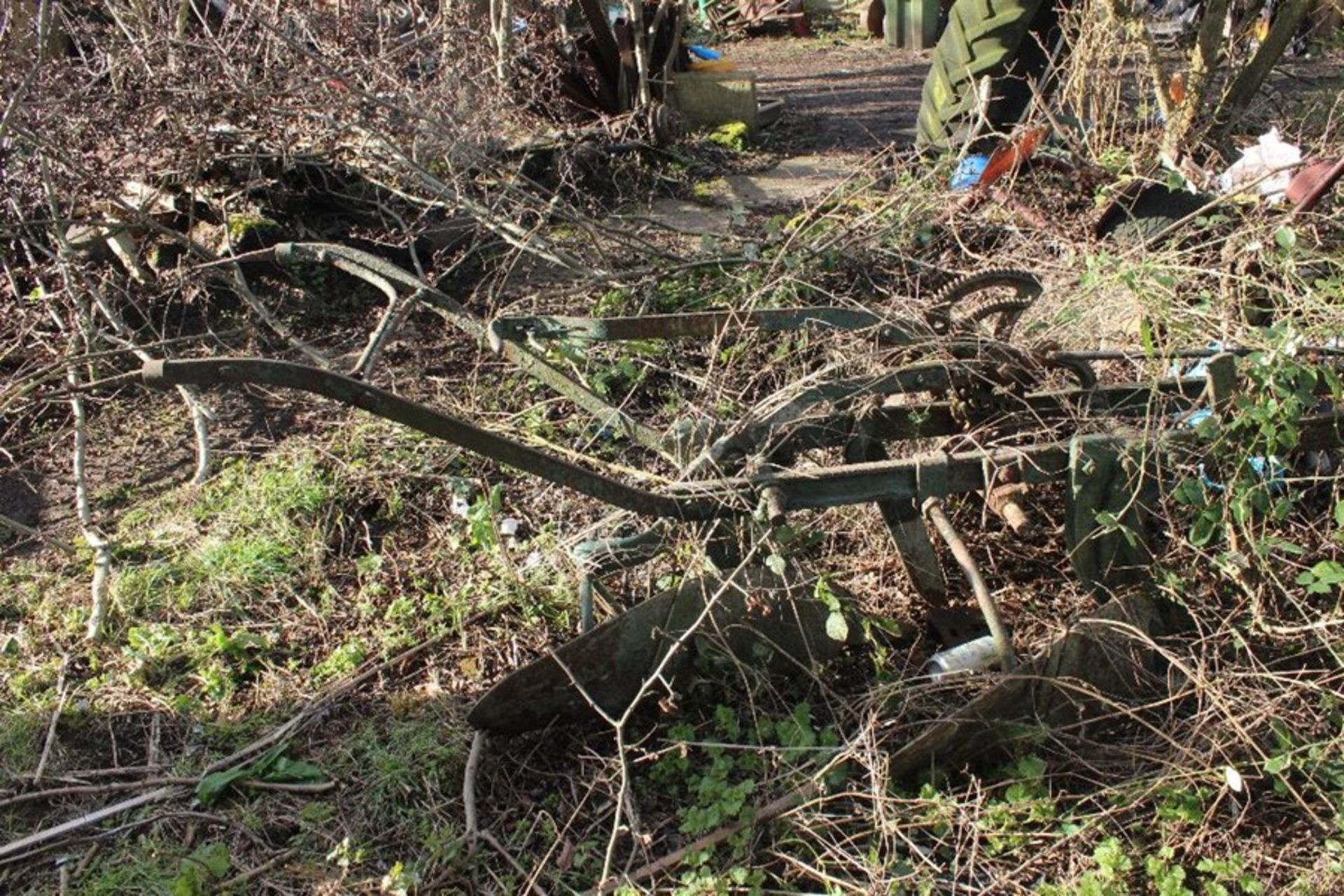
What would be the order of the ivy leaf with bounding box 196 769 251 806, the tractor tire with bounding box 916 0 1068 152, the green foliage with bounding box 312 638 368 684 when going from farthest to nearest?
1. the tractor tire with bounding box 916 0 1068 152
2. the green foliage with bounding box 312 638 368 684
3. the ivy leaf with bounding box 196 769 251 806

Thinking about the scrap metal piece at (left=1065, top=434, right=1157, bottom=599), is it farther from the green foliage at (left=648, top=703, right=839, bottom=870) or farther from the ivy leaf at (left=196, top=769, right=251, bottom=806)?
the ivy leaf at (left=196, top=769, right=251, bottom=806)

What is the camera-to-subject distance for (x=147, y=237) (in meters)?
5.28

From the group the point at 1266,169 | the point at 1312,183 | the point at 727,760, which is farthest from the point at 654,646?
the point at 1266,169

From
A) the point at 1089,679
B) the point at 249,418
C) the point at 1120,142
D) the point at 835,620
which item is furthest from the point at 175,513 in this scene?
the point at 1120,142

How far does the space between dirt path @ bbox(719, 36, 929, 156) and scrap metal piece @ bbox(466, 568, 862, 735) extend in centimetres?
477

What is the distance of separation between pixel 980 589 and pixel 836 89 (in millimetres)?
7433

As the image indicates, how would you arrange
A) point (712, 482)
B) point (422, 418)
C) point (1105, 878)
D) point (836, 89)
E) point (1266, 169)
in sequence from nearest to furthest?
1. point (422, 418)
2. point (1105, 878)
3. point (712, 482)
4. point (1266, 169)
5. point (836, 89)

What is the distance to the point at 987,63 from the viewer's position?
5914 millimetres

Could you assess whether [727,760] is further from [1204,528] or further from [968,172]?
[968,172]

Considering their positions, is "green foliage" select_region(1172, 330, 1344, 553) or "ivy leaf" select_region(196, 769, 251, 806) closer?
"green foliage" select_region(1172, 330, 1344, 553)

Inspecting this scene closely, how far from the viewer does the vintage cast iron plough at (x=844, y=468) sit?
263 cm

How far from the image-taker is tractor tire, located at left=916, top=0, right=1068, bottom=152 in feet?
19.3

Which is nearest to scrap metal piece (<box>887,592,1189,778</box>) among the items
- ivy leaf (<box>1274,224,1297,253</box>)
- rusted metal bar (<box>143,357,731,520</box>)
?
rusted metal bar (<box>143,357,731,520</box>)

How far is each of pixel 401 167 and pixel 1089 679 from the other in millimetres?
3668
